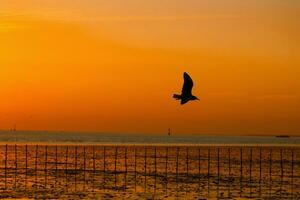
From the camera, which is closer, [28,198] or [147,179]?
[28,198]

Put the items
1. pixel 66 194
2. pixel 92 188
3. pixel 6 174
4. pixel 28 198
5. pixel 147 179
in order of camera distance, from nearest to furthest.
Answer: pixel 28 198
pixel 66 194
pixel 92 188
pixel 147 179
pixel 6 174

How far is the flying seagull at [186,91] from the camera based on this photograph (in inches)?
976

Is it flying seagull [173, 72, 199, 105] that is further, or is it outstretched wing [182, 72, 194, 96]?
outstretched wing [182, 72, 194, 96]

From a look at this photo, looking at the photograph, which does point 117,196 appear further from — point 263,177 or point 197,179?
point 263,177

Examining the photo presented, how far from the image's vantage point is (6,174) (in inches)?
2761

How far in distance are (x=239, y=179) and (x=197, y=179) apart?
4.46m

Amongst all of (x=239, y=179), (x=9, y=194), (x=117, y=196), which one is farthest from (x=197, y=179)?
(x=9, y=194)

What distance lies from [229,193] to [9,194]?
17693mm

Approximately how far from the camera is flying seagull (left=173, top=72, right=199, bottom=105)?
24797mm

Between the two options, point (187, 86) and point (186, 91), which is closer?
point (186, 91)

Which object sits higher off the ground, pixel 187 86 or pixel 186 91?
pixel 187 86

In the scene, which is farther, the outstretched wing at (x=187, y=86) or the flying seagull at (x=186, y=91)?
the outstretched wing at (x=187, y=86)

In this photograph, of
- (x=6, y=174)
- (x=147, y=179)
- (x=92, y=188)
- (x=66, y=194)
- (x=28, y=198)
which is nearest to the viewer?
(x=28, y=198)

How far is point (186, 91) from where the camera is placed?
25.4 m
